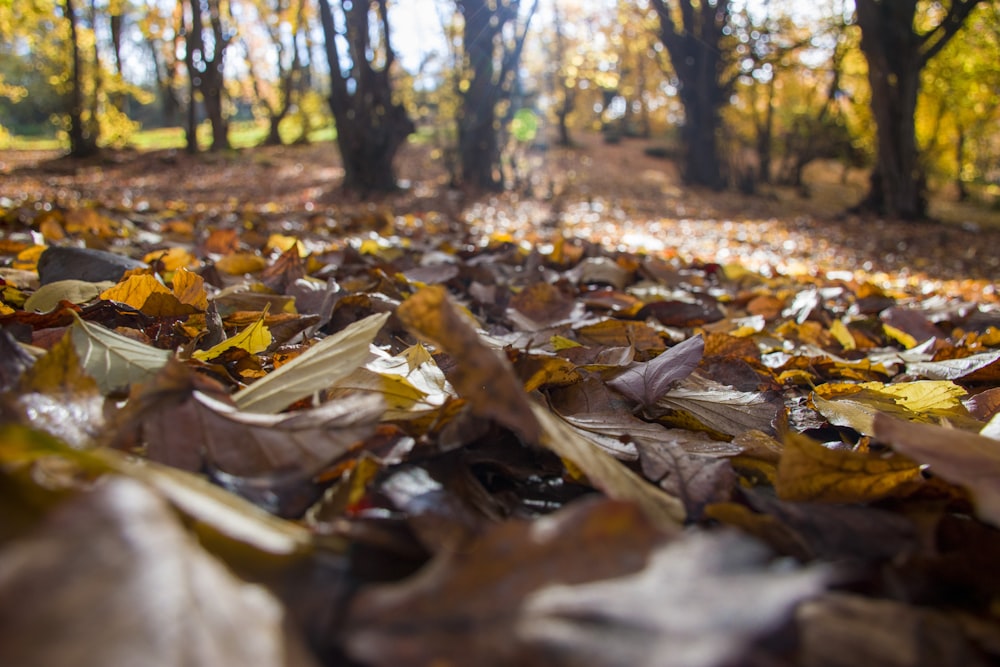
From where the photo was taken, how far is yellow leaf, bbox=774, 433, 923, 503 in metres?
0.65

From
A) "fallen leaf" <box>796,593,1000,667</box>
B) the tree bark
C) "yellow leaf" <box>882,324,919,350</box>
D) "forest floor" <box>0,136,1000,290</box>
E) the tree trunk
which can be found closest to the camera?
"fallen leaf" <box>796,593,1000,667</box>

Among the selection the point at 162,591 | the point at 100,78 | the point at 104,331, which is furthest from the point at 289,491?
the point at 100,78

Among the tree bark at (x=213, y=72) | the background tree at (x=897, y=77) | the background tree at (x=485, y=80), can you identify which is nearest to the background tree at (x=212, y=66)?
the tree bark at (x=213, y=72)

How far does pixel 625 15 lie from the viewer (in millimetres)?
19016

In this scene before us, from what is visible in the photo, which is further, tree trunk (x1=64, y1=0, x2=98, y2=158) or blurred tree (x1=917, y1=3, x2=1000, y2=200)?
blurred tree (x1=917, y1=3, x2=1000, y2=200)

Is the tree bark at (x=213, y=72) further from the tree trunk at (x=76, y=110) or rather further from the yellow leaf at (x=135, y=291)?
the yellow leaf at (x=135, y=291)

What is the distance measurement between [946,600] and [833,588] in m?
0.08

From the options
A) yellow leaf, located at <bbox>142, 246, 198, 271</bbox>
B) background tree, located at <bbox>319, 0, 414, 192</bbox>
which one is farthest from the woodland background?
yellow leaf, located at <bbox>142, 246, 198, 271</bbox>

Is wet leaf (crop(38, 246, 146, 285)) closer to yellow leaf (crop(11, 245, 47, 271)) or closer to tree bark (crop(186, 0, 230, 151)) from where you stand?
yellow leaf (crop(11, 245, 47, 271))

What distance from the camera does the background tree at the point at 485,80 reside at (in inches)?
333

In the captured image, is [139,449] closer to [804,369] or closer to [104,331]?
[104,331]

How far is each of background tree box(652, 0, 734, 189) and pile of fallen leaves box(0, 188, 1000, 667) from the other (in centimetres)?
1287

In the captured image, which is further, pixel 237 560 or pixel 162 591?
pixel 237 560

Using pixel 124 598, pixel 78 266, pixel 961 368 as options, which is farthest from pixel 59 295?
pixel 961 368
